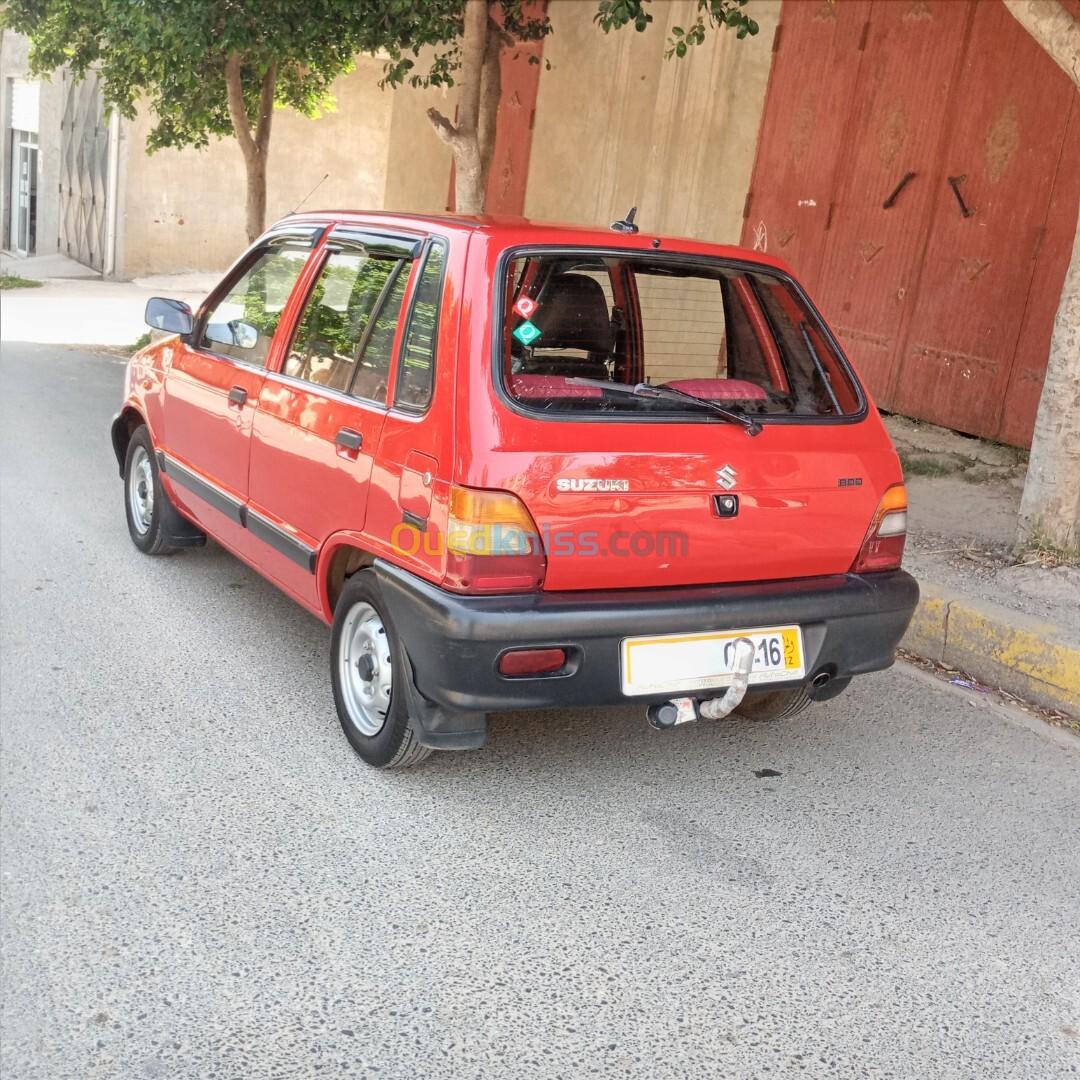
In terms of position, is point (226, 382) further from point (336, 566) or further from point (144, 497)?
point (144, 497)

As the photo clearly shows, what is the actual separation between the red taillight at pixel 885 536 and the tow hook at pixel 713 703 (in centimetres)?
56

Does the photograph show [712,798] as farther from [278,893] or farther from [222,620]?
[222,620]

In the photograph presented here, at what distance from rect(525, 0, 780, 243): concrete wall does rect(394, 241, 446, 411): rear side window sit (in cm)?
Result: 779

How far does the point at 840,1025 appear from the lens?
8.93ft

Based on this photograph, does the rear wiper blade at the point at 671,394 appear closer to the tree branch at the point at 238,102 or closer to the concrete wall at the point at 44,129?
the tree branch at the point at 238,102

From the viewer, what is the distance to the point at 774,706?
4309 millimetres

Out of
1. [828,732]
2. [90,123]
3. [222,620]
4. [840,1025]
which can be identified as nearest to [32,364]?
[222,620]

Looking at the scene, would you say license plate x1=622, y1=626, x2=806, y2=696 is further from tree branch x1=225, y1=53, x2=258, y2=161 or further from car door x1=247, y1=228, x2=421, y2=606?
tree branch x1=225, y1=53, x2=258, y2=161

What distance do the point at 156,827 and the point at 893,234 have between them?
768cm

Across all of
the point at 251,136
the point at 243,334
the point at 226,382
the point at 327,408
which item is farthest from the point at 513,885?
the point at 251,136

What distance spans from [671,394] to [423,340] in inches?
29.2

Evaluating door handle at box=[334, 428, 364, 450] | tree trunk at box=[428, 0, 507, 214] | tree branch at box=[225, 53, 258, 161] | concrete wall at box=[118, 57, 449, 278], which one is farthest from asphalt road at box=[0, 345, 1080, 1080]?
concrete wall at box=[118, 57, 449, 278]

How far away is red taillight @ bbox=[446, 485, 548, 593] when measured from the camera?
10.7ft

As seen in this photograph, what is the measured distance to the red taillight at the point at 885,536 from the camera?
385cm
